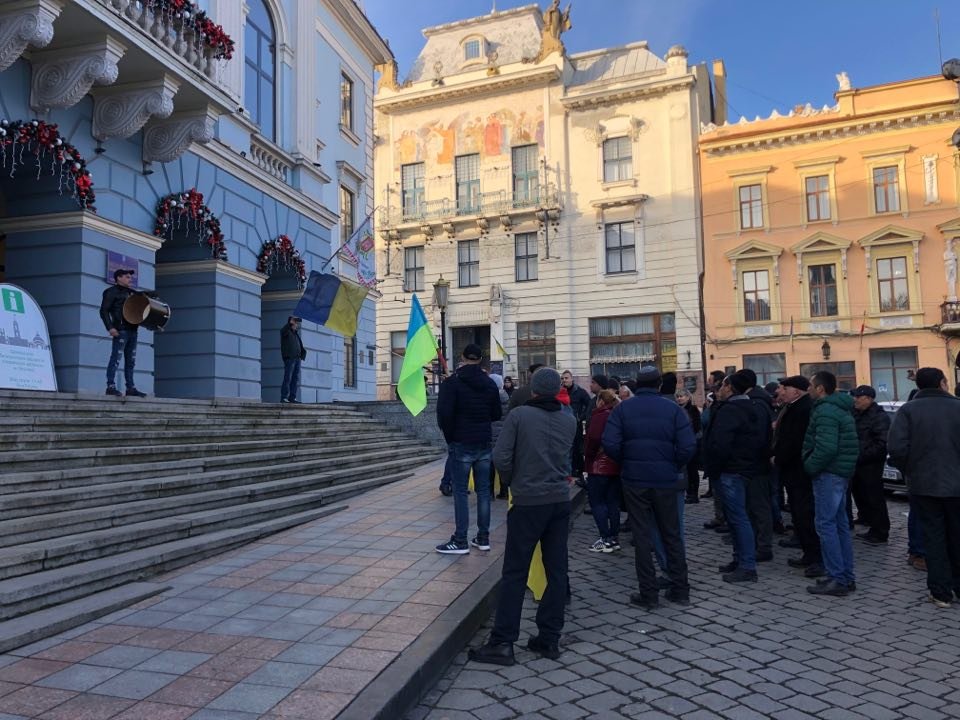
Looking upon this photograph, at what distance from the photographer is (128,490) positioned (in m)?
6.74

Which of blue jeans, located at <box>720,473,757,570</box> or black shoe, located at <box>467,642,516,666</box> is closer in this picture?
black shoe, located at <box>467,642,516,666</box>

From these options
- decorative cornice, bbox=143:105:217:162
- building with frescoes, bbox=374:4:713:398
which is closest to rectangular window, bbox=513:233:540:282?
building with frescoes, bbox=374:4:713:398

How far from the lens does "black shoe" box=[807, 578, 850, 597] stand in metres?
6.15

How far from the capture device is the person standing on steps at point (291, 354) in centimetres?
1448

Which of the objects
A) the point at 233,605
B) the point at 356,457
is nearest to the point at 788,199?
the point at 356,457

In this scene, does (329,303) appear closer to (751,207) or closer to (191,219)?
(191,219)

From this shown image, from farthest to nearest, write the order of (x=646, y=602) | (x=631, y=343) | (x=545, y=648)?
(x=631, y=343), (x=646, y=602), (x=545, y=648)

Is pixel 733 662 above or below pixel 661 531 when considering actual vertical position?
below

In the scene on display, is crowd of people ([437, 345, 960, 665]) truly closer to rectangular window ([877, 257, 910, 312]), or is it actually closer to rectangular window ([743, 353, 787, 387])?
rectangular window ([743, 353, 787, 387])

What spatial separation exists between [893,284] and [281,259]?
76.6 feet

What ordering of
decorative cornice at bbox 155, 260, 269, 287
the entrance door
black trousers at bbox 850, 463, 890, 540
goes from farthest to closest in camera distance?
the entrance door → decorative cornice at bbox 155, 260, 269, 287 → black trousers at bbox 850, 463, 890, 540

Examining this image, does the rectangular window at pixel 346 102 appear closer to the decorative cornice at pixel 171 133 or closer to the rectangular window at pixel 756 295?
the decorative cornice at pixel 171 133

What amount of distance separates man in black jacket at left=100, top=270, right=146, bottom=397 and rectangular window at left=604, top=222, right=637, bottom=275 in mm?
24124

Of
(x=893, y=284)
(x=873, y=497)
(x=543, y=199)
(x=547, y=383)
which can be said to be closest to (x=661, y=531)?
(x=547, y=383)
